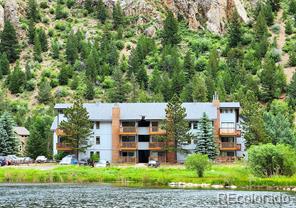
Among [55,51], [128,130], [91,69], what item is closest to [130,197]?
[128,130]

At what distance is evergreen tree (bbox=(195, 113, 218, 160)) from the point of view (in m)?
97.0

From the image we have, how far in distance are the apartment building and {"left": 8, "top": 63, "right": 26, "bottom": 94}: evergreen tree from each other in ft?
202

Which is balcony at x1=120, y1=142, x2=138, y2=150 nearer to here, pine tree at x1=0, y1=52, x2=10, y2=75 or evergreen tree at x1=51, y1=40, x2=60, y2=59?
pine tree at x1=0, y1=52, x2=10, y2=75

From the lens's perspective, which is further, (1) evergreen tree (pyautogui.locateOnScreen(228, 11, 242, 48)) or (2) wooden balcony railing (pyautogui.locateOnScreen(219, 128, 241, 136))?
(1) evergreen tree (pyautogui.locateOnScreen(228, 11, 242, 48))

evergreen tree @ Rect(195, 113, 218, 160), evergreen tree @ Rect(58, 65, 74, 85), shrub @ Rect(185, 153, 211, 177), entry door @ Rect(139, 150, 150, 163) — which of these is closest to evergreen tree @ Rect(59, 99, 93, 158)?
entry door @ Rect(139, 150, 150, 163)

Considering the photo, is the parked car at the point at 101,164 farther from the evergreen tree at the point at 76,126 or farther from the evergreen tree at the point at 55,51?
the evergreen tree at the point at 55,51

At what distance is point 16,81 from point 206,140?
82706 mm

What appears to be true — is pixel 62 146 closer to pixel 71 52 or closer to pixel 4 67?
pixel 4 67

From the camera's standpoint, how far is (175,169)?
86500mm

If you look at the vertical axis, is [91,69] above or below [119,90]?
above

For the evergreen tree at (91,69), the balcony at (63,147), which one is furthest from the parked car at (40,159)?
the evergreen tree at (91,69)

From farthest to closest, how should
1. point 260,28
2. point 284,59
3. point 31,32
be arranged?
1. point 31,32
2. point 260,28
3. point 284,59

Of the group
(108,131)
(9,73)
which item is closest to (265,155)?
(108,131)

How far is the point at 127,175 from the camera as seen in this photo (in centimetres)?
8194
